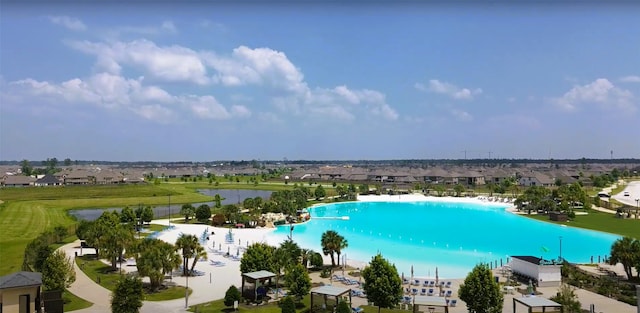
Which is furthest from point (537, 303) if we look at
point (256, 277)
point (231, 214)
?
point (231, 214)

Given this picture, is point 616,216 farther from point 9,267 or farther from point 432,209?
point 9,267

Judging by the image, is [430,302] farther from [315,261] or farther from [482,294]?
[315,261]

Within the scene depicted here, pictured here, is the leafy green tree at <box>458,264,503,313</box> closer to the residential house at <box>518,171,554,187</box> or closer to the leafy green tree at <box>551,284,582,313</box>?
the leafy green tree at <box>551,284,582,313</box>

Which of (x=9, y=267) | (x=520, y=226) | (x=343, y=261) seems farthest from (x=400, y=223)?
(x=9, y=267)

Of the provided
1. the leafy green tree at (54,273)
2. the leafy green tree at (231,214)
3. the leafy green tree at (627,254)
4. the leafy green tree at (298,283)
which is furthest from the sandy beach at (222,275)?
the leafy green tree at (54,273)

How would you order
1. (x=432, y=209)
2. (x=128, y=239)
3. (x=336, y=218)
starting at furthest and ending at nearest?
1. (x=432, y=209)
2. (x=336, y=218)
3. (x=128, y=239)

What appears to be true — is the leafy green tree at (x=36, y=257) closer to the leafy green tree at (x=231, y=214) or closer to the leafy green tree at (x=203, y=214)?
the leafy green tree at (x=231, y=214)
